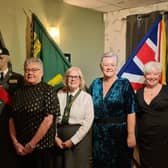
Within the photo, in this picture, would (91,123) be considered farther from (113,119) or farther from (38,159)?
(38,159)

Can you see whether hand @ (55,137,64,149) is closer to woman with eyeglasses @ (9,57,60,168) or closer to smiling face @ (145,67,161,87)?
woman with eyeglasses @ (9,57,60,168)

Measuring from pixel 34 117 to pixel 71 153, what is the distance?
44cm

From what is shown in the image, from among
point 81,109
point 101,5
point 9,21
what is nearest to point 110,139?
point 81,109

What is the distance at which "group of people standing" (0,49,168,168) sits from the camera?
7.55ft

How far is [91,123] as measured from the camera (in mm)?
2416

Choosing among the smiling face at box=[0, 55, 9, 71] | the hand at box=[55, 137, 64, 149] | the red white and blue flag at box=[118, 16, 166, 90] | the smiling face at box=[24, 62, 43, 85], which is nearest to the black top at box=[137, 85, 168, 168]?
the red white and blue flag at box=[118, 16, 166, 90]

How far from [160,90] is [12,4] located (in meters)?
1.76

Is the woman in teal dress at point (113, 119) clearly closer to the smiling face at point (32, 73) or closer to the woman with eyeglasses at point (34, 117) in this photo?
the woman with eyeglasses at point (34, 117)

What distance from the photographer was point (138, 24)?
3.79 metres

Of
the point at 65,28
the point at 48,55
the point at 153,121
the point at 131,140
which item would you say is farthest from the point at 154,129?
the point at 65,28

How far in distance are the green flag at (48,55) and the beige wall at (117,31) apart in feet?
4.02

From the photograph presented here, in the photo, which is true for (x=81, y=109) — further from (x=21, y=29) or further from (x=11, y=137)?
(x=21, y=29)

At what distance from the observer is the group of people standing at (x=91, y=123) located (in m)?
2.30

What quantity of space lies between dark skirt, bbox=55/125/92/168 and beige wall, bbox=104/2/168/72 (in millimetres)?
1871
